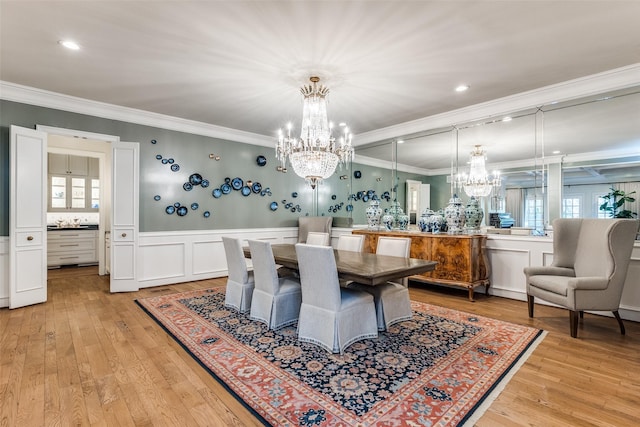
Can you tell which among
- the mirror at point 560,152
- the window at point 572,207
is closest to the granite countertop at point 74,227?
the mirror at point 560,152

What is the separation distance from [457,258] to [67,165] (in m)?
7.90

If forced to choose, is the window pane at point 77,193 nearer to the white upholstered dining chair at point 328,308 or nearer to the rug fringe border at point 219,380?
the rug fringe border at point 219,380

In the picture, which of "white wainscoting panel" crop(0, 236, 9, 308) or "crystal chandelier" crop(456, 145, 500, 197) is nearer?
"white wainscoting panel" crop(0, 236, 9, 308)

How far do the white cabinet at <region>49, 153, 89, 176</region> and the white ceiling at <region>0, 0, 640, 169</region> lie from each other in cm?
343

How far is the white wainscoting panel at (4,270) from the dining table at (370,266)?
3369 millimetres

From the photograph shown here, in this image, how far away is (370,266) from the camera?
279 cm

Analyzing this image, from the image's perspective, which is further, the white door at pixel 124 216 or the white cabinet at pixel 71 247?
the white cabinet at pixel 71 247

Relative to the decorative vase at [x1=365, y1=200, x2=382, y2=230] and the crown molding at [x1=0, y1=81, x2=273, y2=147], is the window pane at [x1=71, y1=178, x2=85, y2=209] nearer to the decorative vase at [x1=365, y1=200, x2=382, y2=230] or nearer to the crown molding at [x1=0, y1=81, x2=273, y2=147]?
the crown molding at [x1=0, y1=81, x2=273, y2=147]

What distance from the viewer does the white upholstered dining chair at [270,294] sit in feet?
9.90

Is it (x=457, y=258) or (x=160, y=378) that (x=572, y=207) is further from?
(x=160, y=378)

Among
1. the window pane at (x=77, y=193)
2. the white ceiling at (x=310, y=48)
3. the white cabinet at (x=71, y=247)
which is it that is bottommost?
the white cabinet at (x=71, y=247)

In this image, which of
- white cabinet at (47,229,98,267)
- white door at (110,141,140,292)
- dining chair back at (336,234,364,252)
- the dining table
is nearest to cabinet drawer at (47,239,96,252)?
white cabinet at (47,229,98,267)

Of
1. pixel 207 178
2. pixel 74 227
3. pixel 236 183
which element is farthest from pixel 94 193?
pixel 236 183

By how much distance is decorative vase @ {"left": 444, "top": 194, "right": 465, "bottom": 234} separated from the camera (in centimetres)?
452
